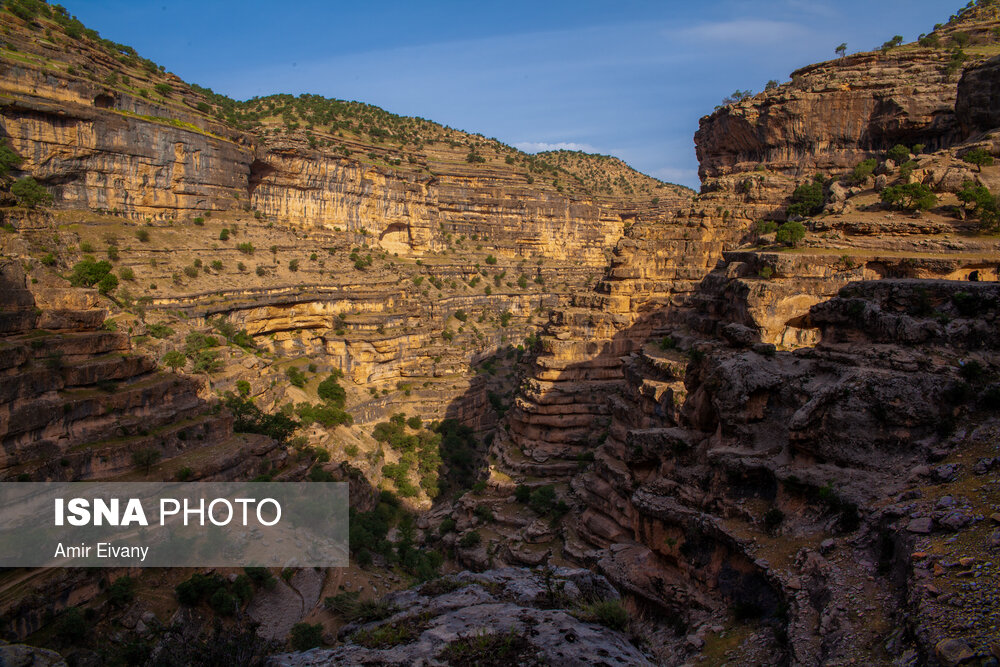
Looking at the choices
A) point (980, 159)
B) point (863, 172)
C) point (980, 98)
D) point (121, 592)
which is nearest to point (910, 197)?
point (980, 159)

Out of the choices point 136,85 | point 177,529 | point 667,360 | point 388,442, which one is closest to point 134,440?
point 177,529

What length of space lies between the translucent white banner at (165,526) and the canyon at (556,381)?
71 centimetres

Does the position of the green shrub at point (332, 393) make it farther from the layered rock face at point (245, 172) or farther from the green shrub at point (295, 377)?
the layered rock face at point (245, 172)

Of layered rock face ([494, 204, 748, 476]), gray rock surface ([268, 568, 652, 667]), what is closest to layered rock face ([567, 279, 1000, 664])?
gray rock surface ([268, 568, 652, 667])

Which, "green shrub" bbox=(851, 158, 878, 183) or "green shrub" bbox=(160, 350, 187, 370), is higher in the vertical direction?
"green shrub" bbox=(851, 158, 878, 183)

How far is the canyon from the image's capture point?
8.47 meters

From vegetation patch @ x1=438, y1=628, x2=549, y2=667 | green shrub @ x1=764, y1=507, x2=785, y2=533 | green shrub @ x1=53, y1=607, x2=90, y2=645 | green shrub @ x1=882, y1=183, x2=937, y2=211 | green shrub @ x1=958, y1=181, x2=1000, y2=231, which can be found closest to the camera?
vegetation patch @ x1=438, y1=628, x2=549, y2=667

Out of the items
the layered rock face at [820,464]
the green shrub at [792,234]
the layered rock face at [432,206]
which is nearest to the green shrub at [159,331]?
the layered rock face at [820,464]

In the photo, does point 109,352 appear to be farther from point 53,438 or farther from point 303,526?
point 303,526

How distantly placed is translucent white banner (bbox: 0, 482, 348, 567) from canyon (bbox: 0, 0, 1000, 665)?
71 centimetres

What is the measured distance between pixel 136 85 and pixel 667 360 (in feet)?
149

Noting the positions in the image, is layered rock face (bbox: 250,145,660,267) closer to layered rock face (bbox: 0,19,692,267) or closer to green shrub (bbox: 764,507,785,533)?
layered rock face (bbox: 0,19,692,267)

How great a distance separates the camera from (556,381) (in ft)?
89.3

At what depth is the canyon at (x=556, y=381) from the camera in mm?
8469
